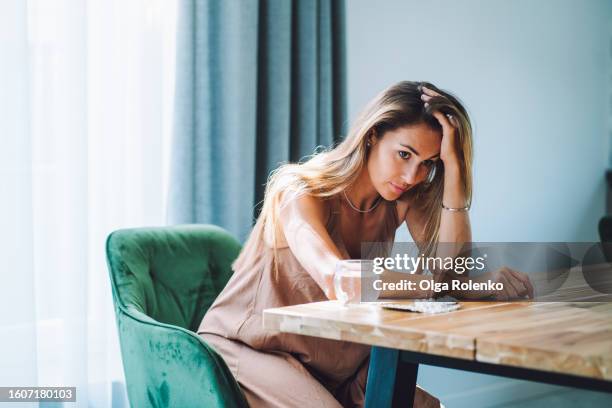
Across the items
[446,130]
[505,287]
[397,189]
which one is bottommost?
[505,287]

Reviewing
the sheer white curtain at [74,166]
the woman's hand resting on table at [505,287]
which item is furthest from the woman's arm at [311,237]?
the sheer white curtain at [74,166]

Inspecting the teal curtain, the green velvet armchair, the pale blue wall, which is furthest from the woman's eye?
the pale blue wall

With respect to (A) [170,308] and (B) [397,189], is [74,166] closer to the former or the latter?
(A) [170,308]

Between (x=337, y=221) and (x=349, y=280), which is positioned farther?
(x=337, y=221)

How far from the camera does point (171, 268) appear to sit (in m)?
1.75

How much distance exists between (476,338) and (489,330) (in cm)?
7

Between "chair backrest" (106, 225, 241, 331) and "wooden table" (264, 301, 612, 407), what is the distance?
617 mm

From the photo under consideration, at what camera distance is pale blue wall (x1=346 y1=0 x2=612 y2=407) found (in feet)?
9.91

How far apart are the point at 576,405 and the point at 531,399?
251mm

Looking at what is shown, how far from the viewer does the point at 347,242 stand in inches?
61.8

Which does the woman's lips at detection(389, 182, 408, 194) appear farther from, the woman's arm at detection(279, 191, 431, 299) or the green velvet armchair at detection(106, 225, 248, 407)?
the green velvet armchair at detection(106, 225, 248, 407)

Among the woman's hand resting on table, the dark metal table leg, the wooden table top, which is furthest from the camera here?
the woman's hand resting on table

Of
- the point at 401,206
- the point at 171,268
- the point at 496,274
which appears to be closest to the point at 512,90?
the point at 401,206

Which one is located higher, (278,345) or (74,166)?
(74,166)
